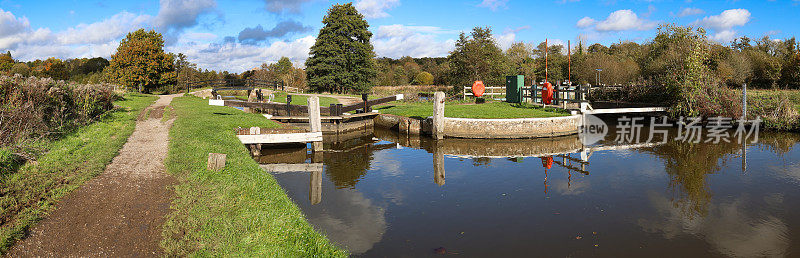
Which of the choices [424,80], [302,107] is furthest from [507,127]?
[424,80]

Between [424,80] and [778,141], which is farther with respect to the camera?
[424,80]

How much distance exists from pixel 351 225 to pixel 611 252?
12.6ft

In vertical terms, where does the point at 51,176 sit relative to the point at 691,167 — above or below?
above

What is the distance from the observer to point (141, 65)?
3384cm

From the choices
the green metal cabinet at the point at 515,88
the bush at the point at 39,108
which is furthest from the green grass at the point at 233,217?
the green metal cabinet at the point at 515,88

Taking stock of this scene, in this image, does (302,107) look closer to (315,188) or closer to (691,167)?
(315,188)

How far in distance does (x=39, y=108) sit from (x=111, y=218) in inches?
303

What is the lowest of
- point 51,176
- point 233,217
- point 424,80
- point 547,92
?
point 233,217

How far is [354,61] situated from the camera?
41.8 metres

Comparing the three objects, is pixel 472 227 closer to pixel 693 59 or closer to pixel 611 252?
pixel 611 252

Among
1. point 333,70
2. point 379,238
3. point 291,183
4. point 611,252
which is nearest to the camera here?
point 611,252

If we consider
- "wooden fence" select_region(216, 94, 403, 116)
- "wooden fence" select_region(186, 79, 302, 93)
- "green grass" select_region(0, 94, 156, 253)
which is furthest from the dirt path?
"wooden fence" select_region(186, 79, 302, 93)

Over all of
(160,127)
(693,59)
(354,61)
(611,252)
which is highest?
(354,61)

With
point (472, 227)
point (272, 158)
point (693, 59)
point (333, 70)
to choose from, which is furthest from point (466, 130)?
point (333, 70)
